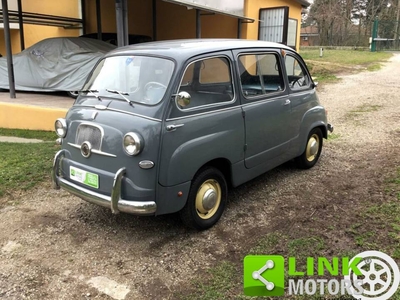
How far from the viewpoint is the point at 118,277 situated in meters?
3.15

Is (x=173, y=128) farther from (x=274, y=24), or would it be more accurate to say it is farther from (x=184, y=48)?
(x=274, y=24)

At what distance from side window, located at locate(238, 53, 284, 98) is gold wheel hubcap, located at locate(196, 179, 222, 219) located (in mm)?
1095

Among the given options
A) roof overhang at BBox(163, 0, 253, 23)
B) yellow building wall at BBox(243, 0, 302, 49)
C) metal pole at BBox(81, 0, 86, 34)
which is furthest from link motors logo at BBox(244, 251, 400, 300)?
metal pole at BBox(81, 0, 86, 34)

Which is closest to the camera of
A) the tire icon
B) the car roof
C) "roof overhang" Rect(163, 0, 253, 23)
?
the tire icon

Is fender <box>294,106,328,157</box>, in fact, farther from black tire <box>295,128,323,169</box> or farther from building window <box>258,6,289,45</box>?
building window <box>258,6,289,45</box>

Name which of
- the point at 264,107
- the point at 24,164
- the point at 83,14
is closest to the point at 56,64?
the point at 83,14

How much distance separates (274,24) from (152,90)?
A: 10.8 m

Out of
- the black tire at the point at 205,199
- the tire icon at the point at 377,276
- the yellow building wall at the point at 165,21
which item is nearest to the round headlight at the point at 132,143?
the black tire at the point at 205,199

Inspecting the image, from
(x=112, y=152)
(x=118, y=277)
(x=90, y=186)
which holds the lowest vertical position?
(x=118, y=277)

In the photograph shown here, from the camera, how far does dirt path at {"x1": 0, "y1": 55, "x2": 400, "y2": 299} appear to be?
3090mm

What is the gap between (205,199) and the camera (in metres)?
3.78

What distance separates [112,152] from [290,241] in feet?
6.18

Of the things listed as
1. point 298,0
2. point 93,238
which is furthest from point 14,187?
point 298,0

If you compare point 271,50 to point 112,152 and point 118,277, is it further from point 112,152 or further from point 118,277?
point 118,277
